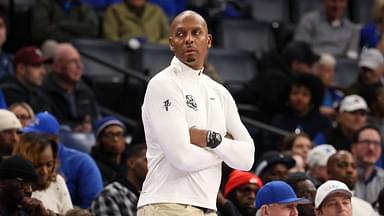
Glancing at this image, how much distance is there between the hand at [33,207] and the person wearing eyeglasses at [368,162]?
3.95 metres

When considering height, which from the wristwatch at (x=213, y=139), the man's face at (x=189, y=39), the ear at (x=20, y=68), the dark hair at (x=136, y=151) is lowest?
the dark hair at (x=136, y=151)

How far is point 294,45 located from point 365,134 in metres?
2.10

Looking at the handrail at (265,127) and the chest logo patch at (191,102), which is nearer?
the chest logo patch at (191,102)

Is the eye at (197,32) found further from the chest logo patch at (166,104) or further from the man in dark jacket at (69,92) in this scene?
the man in dark jacket at (69,92)

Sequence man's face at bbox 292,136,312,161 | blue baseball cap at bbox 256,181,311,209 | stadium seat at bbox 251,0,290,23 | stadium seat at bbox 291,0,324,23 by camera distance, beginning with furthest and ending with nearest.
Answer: stadium seat at bbox 291,0,324,23 < stadium seat at bbox 251,0,290,23 < man's face at bbox 292,136,312,161 < blue baseball cap at bbox 256,181,311,209

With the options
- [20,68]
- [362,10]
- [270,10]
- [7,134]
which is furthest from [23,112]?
[362,10]

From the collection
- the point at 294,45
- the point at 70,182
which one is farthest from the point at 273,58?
the point at 70,182

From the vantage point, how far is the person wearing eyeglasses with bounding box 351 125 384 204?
12.3m

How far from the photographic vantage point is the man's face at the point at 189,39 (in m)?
7.33

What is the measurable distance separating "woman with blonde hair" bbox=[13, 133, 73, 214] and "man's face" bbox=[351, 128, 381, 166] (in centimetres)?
365

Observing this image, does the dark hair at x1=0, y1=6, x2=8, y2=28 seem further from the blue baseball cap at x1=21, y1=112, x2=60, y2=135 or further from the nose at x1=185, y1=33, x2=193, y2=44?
the nose at x1=185, y1=33, x2=193, y2=44

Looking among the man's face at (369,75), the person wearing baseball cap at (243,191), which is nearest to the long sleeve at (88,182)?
the person wearing baseball cap at (243,191)

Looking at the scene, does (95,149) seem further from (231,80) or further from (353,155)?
(231,80)

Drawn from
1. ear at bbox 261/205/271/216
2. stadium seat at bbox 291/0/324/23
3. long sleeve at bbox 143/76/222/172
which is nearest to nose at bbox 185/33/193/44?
long sleeve at bbox 143/76/222/172
